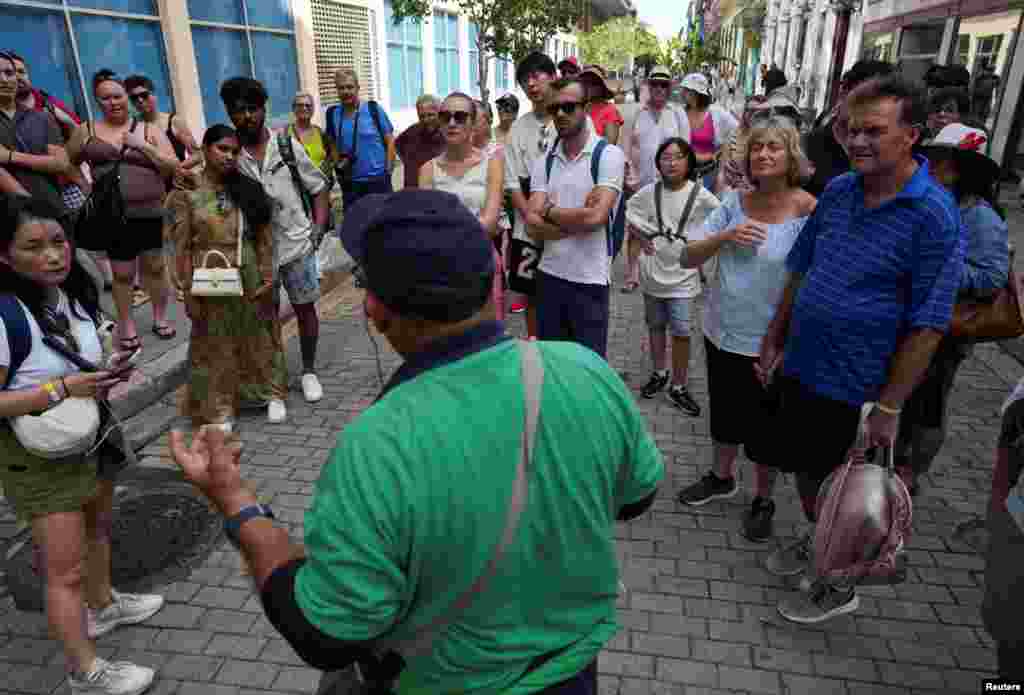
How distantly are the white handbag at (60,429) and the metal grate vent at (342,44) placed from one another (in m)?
12.9

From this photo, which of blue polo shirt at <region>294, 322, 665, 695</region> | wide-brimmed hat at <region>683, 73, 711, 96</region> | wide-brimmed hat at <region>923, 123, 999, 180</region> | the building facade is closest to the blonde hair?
wide-brimmed hat at <region>923, 123, 999, 180</region>

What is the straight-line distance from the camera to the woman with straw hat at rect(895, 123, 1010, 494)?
293 cm

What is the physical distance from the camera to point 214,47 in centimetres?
1077

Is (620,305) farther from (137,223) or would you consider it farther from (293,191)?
(137,223)

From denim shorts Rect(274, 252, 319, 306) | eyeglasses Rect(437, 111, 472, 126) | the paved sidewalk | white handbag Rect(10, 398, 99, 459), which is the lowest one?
the paved sidewalk

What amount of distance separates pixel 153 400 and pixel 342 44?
11945 mm

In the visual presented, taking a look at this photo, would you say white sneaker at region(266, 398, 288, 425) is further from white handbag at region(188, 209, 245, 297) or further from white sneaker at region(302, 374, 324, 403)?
white handbag at region(188, 209, 245, 297)

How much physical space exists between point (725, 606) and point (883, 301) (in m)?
1.53

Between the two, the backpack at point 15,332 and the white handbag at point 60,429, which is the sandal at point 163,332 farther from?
the backpack at point 15,332

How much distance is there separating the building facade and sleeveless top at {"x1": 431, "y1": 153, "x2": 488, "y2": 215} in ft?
19.7

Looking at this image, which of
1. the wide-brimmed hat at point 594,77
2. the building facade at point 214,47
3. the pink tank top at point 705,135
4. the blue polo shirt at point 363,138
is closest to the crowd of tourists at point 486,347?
the wide-brimmed hat at point 594,77

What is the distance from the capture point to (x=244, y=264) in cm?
440

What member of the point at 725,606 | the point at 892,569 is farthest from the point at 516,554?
the point at 725,606

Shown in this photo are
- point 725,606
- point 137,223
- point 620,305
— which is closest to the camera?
point 725,606
